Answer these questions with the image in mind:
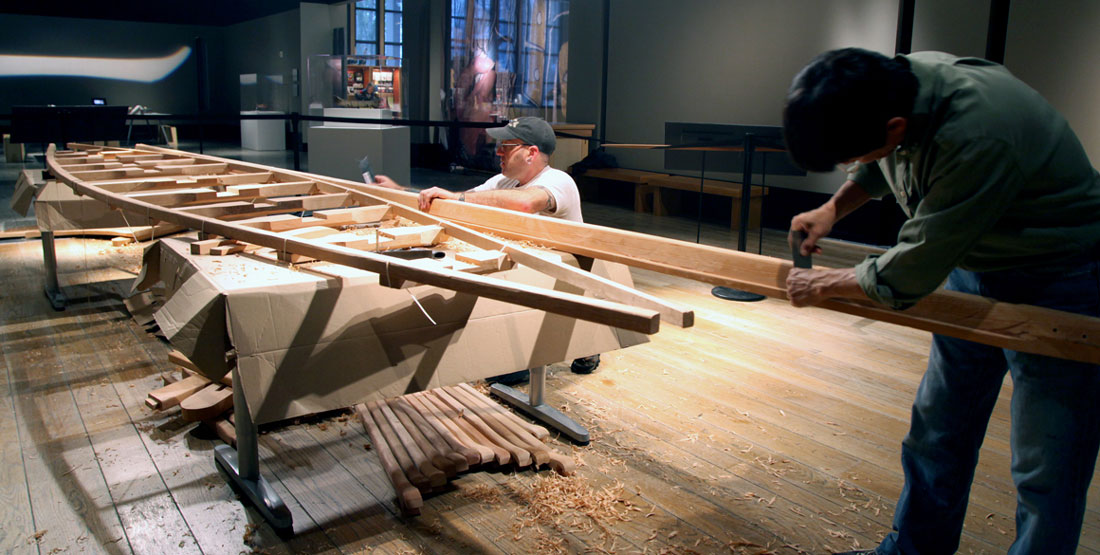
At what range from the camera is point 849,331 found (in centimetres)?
462

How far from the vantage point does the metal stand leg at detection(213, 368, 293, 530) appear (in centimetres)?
237

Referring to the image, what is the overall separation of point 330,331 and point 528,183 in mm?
1510

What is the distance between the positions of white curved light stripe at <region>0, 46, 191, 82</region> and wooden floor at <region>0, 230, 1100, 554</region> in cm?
1647

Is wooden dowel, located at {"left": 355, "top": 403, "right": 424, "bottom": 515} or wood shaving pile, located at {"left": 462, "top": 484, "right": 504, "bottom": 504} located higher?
wooden dowel, located at {"left": 355, "top": 403, "right": 424, "bottom": 515}

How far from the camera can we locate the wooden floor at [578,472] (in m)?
2.37

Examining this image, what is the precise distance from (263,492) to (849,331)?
3.51m

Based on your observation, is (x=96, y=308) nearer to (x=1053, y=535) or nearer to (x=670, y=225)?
(x=1053, y=535)

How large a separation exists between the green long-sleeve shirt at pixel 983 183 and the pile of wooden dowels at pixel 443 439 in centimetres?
158

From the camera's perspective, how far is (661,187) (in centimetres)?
928

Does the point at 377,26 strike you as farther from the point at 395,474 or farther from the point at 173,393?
the point at 395,474

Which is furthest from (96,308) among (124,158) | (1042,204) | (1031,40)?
(1031,40)

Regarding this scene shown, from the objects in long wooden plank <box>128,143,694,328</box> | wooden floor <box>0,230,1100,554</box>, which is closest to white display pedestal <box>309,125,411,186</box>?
wooden floor <box>0,230,1100,554</box>

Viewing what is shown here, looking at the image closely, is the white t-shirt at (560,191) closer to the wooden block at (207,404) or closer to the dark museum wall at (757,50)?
the wooden block at (207,404)

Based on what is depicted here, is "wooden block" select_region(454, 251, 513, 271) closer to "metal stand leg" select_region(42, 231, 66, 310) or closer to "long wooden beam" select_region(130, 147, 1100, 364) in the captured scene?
"long wooden beam" select_region(130, 147, 1100, 364)
